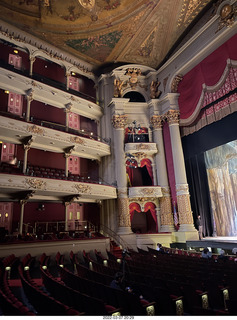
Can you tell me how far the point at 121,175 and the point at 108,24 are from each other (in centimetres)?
A: 933

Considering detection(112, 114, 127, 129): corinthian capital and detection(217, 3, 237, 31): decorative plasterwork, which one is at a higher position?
detection(217, 3, 237, 31): decorative plasterwork

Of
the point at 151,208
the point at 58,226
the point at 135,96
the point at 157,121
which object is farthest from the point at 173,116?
the point at 58,226

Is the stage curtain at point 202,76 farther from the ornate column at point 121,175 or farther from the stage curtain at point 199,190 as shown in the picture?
the ornate column at point 121,175

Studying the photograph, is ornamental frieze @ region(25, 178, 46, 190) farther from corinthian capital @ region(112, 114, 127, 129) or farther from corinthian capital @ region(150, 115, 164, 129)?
corinthian capital @ region(150, 115, 164, 129)

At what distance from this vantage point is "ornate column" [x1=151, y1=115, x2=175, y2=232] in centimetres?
1395

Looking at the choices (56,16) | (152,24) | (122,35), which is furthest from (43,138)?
(152,24)

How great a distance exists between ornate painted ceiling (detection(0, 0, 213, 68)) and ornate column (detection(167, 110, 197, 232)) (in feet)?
16.1

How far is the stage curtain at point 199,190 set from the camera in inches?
563

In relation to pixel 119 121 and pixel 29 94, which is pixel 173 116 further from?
pixel 29 94

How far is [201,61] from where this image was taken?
13.0 m

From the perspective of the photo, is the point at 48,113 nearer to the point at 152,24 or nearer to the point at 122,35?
the point at 122,35

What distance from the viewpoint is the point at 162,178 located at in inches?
580

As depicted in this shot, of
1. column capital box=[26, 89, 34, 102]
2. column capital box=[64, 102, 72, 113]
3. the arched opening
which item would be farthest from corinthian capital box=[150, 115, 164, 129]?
column capital box=[26, 89, 34, 102]

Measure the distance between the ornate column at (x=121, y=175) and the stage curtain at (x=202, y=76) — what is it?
158 inches
